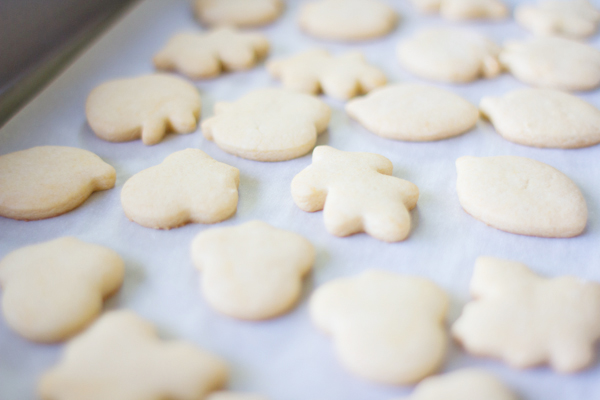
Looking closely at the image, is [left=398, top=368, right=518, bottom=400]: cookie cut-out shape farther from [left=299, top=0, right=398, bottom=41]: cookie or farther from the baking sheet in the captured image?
[left=299, top=0, right=398, bottom=41]: cookie

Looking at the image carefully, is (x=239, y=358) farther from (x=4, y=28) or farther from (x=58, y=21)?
(x=58, y=21)

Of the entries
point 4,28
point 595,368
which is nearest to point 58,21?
point 4,28

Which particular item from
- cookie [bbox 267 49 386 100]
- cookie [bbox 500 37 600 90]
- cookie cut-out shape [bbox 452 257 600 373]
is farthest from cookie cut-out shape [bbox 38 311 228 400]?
cookie [bbox 500 37 600 90]

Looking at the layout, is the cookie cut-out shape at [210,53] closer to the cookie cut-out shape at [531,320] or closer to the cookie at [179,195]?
the cookie at [179,195]

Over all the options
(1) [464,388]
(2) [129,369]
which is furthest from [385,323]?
(2) [129,369]

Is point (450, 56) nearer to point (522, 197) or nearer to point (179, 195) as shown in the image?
point (522, 197)

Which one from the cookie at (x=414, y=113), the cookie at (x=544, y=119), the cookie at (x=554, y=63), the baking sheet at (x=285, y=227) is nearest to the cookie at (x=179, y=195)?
the baking sheet at (x=285, y=227)
